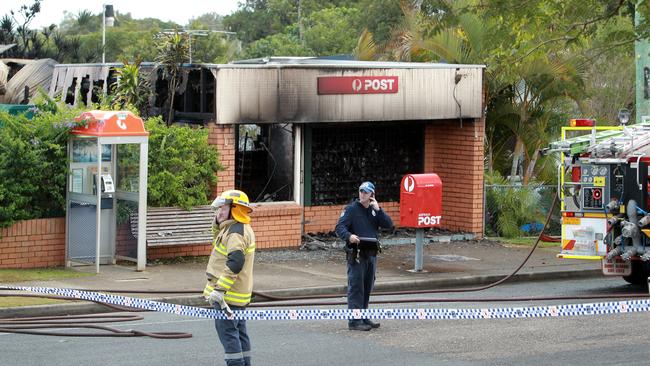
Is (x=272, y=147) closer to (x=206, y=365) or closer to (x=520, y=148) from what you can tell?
(x=520, y=148)

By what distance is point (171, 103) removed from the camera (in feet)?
60.3

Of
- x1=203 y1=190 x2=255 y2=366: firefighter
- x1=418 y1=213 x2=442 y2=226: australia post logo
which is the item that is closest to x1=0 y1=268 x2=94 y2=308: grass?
x1=418 y1=213 x2=442 y2=226: australia post logo

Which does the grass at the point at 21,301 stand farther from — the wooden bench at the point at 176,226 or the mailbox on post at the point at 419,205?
the mailbox on post at the point at 419,205

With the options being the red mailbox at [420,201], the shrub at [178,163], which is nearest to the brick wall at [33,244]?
the shrub at [178,163]

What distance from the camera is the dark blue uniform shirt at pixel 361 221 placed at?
12.5 m

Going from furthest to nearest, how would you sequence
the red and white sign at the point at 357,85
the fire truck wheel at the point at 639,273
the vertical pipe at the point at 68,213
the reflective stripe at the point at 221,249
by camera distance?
the red and white sign at the point at 357,85 → the vertical pipe at the point at 68,213 → the fire truck wheel at the point at 639,273 → the reflective stripe at the point at 221,249

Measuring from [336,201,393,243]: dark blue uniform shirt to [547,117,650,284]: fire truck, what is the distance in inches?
158

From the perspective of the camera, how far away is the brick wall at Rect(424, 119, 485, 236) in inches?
813

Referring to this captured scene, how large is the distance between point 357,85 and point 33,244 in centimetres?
578

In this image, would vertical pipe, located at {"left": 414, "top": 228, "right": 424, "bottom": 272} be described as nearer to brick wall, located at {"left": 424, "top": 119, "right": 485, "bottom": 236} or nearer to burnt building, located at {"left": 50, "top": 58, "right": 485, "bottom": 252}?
burnt building, located at {"left": 50, "top": 58, "right": 485, "bottom": 252}

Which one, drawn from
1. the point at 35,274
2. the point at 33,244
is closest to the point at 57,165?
the point at 33,244

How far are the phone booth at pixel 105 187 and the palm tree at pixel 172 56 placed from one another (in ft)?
5.93

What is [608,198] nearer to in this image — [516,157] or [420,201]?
[420,201]

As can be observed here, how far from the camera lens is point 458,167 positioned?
20953mm
